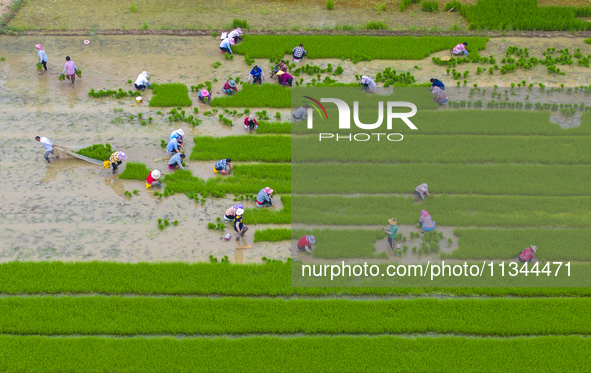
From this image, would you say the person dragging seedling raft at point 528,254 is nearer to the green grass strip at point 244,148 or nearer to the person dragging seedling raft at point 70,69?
the green grass strip at point 244,148

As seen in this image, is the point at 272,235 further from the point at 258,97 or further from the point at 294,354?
the point at 258,97

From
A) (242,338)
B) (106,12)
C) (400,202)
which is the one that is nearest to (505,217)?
(400,202)

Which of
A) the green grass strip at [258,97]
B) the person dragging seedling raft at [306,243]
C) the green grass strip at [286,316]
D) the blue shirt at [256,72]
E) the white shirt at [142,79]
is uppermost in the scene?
the blue shirt at [256,72]

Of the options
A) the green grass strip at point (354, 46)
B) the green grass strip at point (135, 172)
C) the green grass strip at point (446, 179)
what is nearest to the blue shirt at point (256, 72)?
the green grass strip at point (354, 46)

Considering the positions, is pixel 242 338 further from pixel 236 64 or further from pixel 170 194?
pixel 236 64

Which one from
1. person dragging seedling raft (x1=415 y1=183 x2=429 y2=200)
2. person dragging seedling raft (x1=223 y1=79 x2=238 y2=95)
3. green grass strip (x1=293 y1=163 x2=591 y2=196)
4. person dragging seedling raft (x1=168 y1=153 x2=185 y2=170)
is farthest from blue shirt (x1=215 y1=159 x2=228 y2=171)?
person dragging seedling raft (x1=415 y1=183 x2=429 y2=200)

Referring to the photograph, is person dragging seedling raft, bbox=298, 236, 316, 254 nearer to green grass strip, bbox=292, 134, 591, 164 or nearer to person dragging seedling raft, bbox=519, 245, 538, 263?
green grass strip, bbox=292, 134, 591, 164
